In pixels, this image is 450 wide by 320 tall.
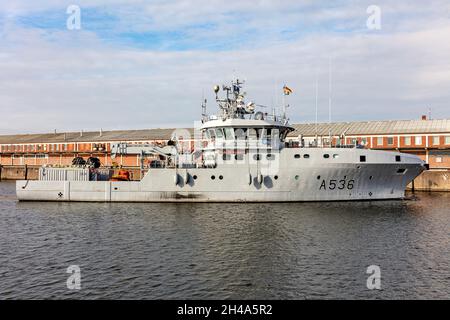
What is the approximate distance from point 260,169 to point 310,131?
112ft

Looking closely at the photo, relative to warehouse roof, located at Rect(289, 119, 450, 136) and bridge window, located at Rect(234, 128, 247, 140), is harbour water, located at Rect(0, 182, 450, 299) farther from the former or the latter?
warehouse roof, located at Rect(289, 119, 450, 136)

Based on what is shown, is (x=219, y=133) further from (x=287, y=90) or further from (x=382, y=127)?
(x=382, y=127)

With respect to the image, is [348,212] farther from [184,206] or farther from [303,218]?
[184,206]

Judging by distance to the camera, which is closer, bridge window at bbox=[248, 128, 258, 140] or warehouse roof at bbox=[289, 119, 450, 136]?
bridge window at bbox=[248, 128, 258, 140]

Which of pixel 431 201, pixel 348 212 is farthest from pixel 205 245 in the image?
pixel 431 201

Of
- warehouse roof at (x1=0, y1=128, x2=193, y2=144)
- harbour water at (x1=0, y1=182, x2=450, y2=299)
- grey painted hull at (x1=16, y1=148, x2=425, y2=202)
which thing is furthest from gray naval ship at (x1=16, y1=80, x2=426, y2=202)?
warehouse roof at (x1=0, y1=128, x2=193, y2=144)

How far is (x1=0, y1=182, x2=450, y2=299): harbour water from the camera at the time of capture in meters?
14.3

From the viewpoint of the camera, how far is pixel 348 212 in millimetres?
28922

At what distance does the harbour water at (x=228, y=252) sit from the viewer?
1426 centimetres

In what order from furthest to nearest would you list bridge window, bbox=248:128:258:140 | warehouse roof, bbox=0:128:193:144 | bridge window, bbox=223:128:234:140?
warehouse roof, bbox=0:128:193:144 < bridge window, bbox=223:128:234:140 < bridge window, bbox=248:128:258:140
